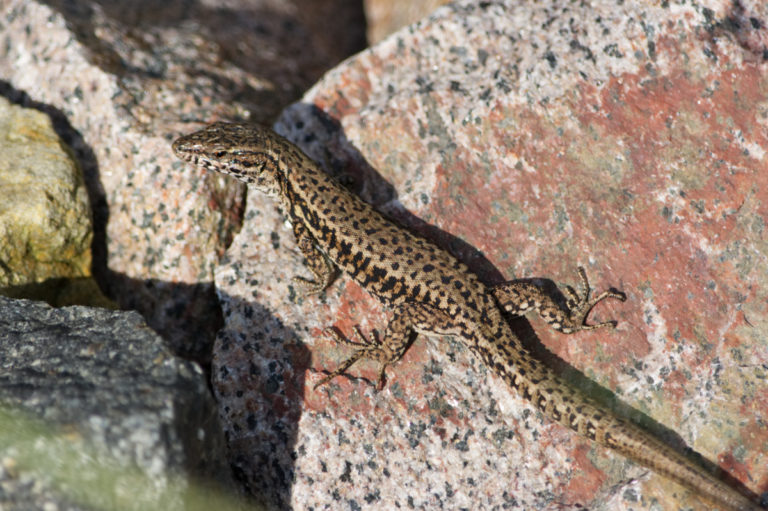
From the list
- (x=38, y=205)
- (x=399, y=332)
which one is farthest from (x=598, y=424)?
(x=38, y=205)

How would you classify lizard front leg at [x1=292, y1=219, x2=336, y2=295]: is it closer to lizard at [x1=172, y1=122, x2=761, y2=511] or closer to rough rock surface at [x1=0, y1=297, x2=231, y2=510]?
lizard at [x1=172, y1=122, x2=761, y2=511]

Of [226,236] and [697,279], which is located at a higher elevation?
[697,279]

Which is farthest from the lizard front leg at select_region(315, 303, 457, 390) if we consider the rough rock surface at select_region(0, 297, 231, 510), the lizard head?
the lizard head

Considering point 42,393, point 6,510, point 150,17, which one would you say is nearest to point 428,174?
point 42,393

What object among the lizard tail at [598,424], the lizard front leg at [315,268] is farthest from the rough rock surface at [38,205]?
the lizard tail at [598,424]

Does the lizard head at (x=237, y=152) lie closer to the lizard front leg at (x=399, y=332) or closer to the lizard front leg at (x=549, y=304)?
the lizard front leg at (x=399, y=332)

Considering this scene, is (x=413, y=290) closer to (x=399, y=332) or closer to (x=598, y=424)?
(x=399, y=332)

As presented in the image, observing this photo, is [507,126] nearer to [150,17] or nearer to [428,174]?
[428,174]
